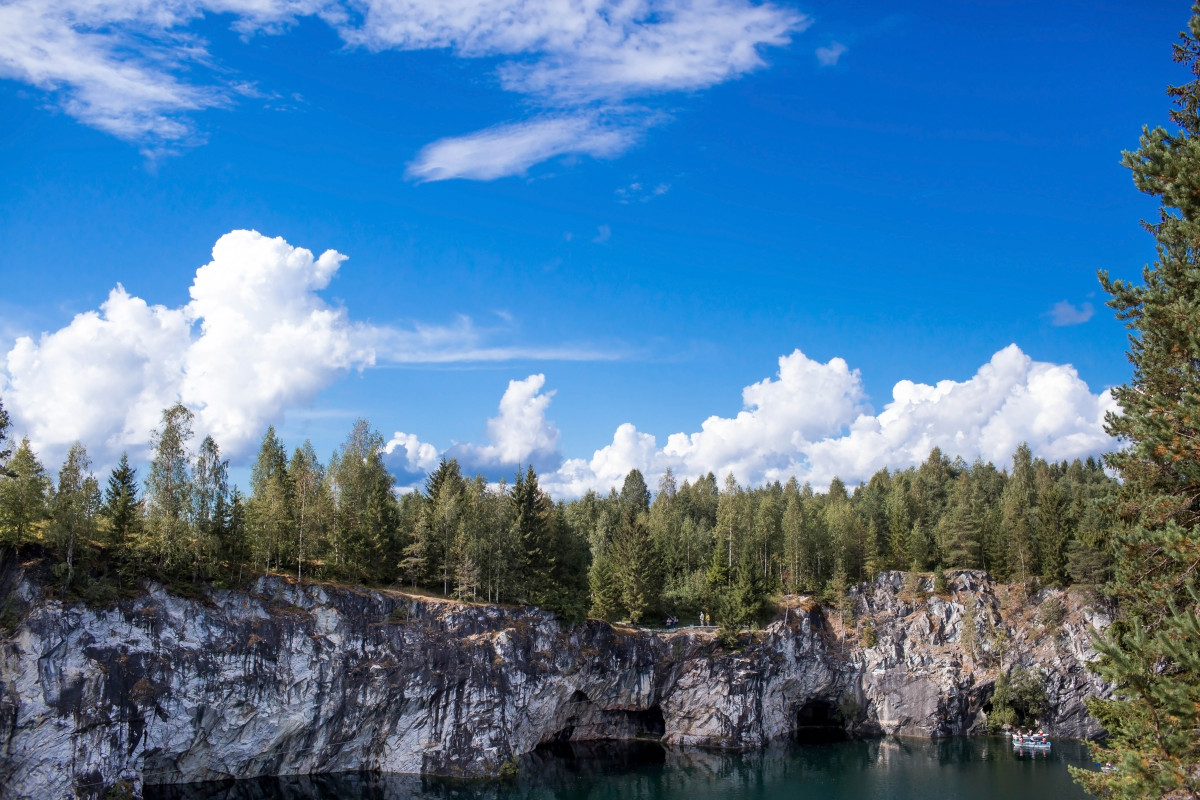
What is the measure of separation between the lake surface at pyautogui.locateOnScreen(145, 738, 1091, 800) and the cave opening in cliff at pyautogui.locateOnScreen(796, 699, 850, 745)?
373cm

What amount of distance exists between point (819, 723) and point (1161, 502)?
75.9m

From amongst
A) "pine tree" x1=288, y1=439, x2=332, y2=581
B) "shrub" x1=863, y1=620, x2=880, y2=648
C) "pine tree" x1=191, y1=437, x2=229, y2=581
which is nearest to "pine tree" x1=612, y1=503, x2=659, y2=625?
"shrub" x1=863, y1=620, x2=880, y2=648

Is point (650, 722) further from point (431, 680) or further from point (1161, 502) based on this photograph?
point (1161, 502)

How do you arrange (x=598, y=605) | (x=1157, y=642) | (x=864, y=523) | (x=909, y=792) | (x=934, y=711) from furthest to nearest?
(x=864, y=523), (x=934, y=711), (x=598, y=605), (x=909, y=792), (x=1157, y=642)

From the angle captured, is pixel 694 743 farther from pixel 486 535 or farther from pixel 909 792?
pixel 486 535

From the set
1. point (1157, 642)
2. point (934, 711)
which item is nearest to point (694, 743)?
point (934, 711)

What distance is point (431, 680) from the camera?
58.6 m

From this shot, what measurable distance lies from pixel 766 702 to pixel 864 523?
31.9m

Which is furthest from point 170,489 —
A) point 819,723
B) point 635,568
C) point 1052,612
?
point 1052,612

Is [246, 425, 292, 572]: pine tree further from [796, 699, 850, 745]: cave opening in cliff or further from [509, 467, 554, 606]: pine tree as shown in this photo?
[796, 699, 850, 745]: cave opening in cliff

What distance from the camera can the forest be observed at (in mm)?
50719

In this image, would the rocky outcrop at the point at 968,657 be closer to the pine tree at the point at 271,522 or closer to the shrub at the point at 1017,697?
the shrub at the point at 1017,697

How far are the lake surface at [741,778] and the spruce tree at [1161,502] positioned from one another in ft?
141

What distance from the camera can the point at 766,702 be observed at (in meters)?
74.4
